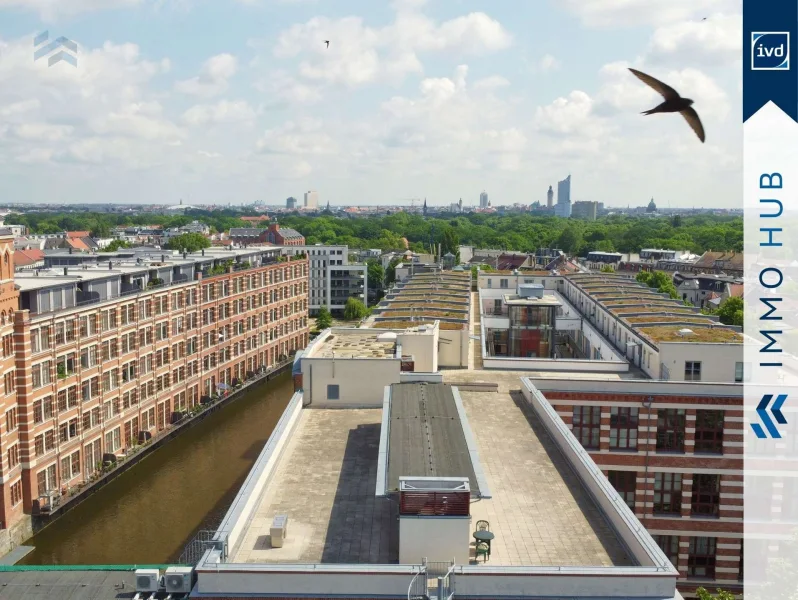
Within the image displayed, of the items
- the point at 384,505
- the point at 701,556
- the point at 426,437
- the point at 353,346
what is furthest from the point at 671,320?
the point at 384,505

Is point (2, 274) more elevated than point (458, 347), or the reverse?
point (2, 274)

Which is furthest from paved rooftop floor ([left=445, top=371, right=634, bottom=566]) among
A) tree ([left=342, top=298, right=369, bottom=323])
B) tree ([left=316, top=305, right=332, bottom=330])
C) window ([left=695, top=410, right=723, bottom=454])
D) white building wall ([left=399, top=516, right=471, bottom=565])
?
tree ([left=342, top=298, right=369, bottom=323])

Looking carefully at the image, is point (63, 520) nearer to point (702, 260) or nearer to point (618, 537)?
point (618, 537)

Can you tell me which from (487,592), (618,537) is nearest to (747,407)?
(618,537)

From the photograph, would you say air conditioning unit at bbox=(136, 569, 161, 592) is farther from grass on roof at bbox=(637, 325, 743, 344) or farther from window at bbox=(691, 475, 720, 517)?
grass on roof at bbox=(637, 325, 743, 344)

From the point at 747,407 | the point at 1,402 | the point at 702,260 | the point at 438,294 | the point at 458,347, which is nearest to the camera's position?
the point at 747,407

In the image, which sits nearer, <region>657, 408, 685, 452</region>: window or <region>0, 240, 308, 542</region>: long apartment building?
<region>657, 408, 685, 452</region>: window
